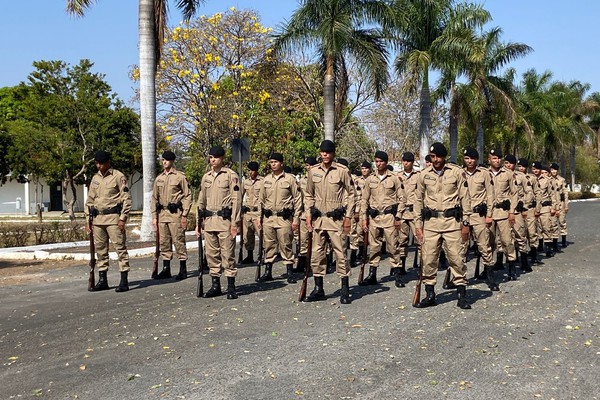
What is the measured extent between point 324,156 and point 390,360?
12.0 feet

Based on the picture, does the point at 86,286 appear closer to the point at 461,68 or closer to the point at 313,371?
the point at 313,371

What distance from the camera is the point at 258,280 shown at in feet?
35.2

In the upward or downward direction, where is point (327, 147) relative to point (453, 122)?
downward

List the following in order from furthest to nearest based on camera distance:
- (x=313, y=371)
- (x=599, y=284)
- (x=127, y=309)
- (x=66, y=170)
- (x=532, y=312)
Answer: (x=66, y=170) < (x=599, y=284) < (x=127, y=309) < (x=532, y=312) < (x=313, y=371)

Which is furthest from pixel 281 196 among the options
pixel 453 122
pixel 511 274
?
pixel 453 122

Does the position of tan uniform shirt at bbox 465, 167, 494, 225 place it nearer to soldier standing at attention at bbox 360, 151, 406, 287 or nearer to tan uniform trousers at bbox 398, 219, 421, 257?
tan uniform trousers at bbox 398, 219, 421, 257

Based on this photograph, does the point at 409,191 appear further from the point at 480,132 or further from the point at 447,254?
the point at 480,132

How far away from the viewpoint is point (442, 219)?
8273 mm

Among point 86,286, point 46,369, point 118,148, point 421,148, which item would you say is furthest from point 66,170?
point 46,369

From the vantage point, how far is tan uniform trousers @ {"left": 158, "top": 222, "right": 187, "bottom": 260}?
10.9 metres

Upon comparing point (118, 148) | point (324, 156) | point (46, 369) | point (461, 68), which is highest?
point (461, 68)

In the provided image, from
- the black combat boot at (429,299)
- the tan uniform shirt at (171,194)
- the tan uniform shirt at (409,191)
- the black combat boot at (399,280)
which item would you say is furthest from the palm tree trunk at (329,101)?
the black combat boot at (429,299)

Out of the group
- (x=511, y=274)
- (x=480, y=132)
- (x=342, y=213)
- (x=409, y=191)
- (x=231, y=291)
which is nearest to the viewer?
(x=342, y=213)

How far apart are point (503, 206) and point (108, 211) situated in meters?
6.82
